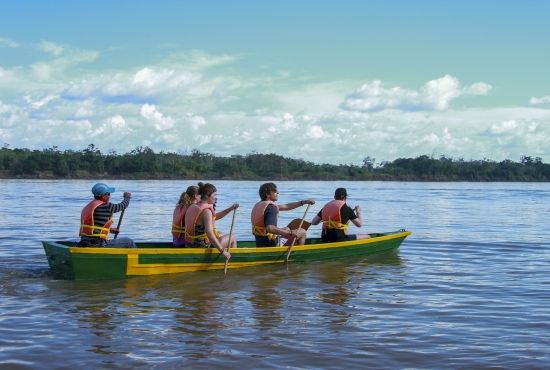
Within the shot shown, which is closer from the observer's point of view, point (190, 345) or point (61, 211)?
point (190, 345)

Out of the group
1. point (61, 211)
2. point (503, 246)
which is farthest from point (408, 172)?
point (503, 246)

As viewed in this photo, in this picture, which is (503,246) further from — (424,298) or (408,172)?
(408,172)

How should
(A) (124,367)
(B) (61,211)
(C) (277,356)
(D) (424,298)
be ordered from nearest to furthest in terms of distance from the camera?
1. (A) (124,367)
2. (C) (277,356)
3. (D) (424,298)
4. (B) (61,211)

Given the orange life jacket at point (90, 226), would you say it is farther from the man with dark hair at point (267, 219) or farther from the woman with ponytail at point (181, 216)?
the man with dark hair at point (267, 219)

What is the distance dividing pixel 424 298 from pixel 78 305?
470cm

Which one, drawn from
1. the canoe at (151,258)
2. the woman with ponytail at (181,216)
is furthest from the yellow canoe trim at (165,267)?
the woman with ponytail at (181,216)

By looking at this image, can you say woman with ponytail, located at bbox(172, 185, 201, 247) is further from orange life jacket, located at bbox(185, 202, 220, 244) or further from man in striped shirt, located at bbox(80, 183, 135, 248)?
man in striped shirt, located at bbox(80, 183, 135, 248)

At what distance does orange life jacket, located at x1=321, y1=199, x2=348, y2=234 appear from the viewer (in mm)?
13141

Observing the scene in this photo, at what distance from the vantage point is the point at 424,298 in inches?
385

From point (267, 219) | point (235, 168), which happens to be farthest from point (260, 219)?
point (235, 168)

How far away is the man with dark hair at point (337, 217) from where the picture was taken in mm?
13164

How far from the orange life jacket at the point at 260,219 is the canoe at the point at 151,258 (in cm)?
35

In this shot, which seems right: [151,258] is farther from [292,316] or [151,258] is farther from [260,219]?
[292,316]

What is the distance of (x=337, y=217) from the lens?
13.4 metres
